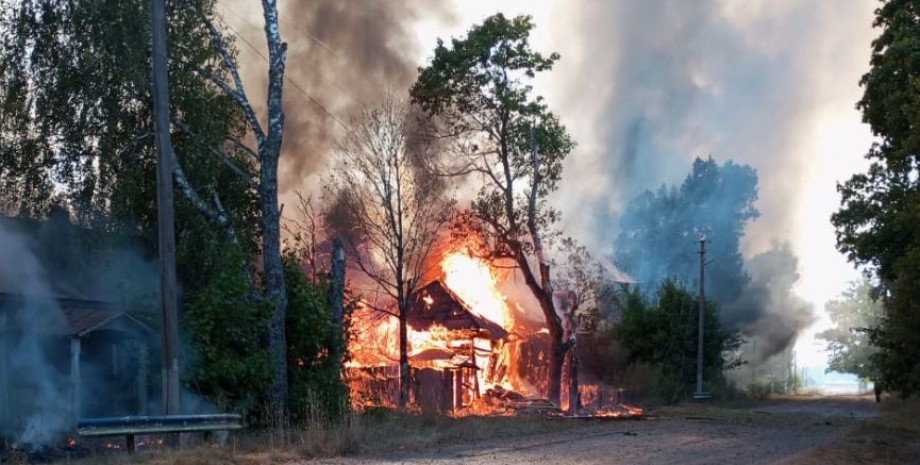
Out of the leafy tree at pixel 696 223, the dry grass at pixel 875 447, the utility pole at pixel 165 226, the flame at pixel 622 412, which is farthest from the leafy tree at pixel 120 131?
the leafy tree at pixel 696 223

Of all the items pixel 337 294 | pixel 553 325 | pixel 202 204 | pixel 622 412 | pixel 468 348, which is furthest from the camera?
pixel 468 348

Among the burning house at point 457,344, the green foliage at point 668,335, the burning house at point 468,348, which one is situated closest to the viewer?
the burning house at point 468,348

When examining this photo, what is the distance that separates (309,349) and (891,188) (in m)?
15.3

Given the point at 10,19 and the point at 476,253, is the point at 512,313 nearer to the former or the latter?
the point at 476,253

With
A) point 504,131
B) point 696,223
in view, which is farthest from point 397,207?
point 696,223

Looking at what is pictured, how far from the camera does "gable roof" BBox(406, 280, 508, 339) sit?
37594 mm

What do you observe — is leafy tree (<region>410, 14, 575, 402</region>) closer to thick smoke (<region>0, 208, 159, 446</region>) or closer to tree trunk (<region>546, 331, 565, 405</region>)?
tree trunk (<region>546, 331, 565, 405</region>)

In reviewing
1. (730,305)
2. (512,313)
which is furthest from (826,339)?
(512,313)

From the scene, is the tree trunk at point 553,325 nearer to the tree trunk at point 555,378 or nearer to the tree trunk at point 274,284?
the tree trunk at point 555,378

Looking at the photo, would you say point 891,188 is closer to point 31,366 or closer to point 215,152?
point 215,152

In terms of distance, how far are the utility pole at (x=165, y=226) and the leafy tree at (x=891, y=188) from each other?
13585 mm

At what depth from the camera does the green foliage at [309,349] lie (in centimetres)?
2206

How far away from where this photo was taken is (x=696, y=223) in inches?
3051

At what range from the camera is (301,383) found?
22188 mm
